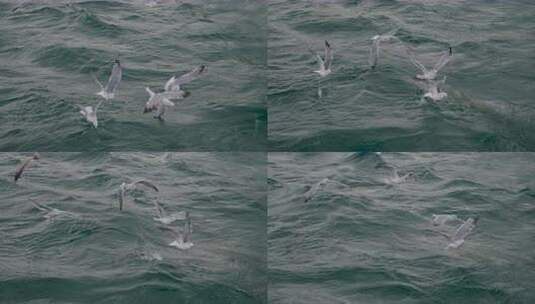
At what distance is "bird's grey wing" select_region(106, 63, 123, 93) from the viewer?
7.08 metres

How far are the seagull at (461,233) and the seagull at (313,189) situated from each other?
1.33m

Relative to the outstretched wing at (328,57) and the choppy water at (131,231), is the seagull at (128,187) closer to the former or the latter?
the choppy water at (131,231)

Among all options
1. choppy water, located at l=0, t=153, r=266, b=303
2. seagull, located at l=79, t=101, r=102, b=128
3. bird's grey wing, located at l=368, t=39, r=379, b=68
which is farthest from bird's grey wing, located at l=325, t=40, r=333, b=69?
seagull, located at l=79, t=101, r=102, b=128

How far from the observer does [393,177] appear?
696 centimetres

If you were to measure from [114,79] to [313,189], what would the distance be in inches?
90.7

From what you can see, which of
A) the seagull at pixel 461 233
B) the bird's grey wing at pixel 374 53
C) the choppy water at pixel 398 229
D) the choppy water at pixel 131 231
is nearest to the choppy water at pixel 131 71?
the choppy water at pixel 131 231

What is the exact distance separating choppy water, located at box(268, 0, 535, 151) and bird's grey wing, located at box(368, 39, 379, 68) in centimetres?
6

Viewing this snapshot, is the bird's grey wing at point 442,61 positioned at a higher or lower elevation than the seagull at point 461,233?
higher

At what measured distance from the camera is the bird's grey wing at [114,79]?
7.08m

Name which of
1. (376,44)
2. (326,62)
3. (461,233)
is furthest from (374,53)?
(461,233)

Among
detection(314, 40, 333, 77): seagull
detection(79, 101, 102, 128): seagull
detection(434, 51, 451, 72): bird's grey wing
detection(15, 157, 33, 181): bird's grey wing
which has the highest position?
detection(434, 51, 451, 72): bird's grey wing

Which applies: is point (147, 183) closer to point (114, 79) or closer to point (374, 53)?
point (114, 79)

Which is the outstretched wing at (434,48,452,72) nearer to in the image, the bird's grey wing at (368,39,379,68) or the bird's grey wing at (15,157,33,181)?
the bird's grey wing at (368,39,379,68)

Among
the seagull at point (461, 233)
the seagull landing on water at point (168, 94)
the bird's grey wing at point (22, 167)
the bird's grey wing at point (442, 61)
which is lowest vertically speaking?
the seagull at point (461, 233)
